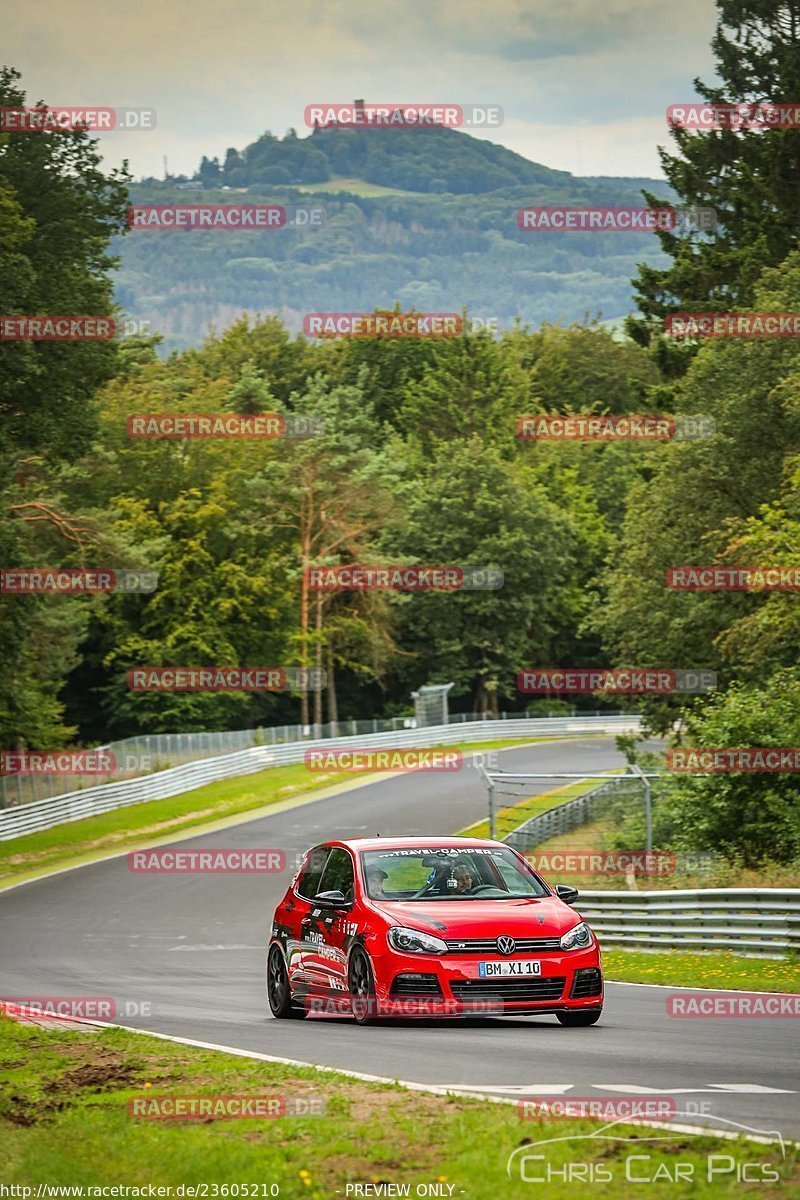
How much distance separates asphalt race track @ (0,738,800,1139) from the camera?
32.7 feet

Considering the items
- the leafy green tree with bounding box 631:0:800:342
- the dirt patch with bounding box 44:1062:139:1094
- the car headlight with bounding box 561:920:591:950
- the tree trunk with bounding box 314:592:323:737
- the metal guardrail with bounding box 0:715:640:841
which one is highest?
the leafy green tree with bounding box 631:0:800:342

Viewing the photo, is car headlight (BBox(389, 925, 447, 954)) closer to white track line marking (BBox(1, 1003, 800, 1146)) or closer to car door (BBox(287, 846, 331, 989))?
white track line marking (BBox(1, 1003, 800, 1146))

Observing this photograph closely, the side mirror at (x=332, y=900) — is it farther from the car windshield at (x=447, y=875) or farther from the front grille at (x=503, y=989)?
the front grille at (x=503, y=989)

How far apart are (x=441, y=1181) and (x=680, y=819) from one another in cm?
2041

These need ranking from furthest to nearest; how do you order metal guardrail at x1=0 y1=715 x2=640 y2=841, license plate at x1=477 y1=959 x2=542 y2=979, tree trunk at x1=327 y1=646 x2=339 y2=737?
tree trunk at x1=327 y1=646 x2=339 y2=737 < metal guardrail at x1=0 y1=715 x2=640 y2=841 < license plate at x1=477 y1=959 x2=542 y2=979

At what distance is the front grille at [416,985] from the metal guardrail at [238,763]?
35172 millimetres

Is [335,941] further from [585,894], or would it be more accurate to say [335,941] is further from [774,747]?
[774,747]

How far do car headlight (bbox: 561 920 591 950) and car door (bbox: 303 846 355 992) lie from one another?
5.72ft

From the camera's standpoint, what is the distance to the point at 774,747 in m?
26.7

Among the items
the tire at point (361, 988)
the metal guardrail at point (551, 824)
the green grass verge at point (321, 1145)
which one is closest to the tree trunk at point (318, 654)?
the metal guardrail at point (551, 824)

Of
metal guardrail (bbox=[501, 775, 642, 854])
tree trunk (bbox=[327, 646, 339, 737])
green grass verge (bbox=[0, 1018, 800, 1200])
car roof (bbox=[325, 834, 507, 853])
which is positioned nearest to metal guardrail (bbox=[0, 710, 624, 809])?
tree trunk (bbox=[327, 646, 339, 737])

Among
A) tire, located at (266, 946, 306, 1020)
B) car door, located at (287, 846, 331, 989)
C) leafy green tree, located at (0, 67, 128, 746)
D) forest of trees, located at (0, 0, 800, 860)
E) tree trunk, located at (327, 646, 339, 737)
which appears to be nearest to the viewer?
car door, located at (287, 846, 331, 989)

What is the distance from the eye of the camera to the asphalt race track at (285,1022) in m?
9.98

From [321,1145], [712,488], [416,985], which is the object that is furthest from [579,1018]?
[712,488]
